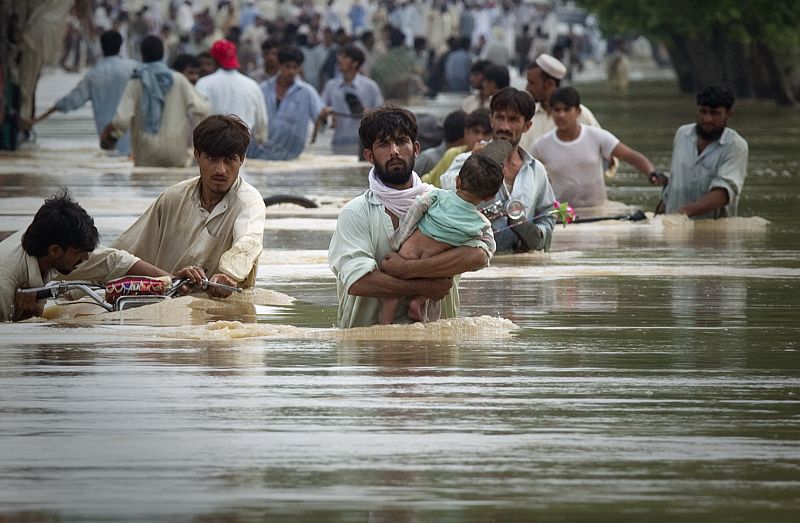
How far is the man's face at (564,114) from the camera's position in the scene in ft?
42.1

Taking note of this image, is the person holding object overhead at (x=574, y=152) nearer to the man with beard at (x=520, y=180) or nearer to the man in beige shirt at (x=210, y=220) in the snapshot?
the man with beard at (x=520, y=180)

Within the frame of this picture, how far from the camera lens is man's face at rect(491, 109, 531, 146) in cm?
1007

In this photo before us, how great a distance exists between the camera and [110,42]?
21.1 m

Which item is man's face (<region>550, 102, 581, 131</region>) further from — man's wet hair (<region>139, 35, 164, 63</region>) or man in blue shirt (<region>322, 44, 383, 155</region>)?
man in blue shirt (<region>322, 44, 383, 155</region>)

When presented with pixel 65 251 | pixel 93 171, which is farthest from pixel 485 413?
pixel 93 171

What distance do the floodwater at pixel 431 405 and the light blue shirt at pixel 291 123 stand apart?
9.93 meters

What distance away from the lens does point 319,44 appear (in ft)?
130

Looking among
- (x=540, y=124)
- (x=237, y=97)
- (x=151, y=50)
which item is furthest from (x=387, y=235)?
(x=237, y=97)

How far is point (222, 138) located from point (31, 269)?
0.95m

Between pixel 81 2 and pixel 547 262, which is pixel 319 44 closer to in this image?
pixel 81 2

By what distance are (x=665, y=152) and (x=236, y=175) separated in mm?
14113

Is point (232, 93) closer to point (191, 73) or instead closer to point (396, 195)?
point (191, 73)

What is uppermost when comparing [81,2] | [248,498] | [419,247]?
[81,2]

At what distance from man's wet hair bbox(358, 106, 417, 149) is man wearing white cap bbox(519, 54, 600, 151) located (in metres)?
6.59
